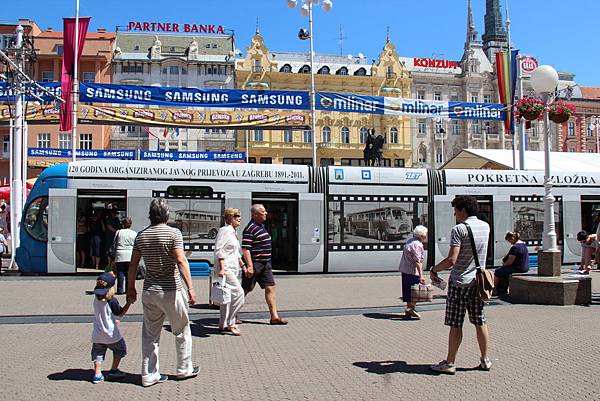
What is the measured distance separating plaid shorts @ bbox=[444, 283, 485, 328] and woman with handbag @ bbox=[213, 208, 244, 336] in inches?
132

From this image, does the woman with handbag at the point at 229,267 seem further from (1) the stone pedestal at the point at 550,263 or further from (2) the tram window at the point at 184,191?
(2) the tram window at the point at 184,191

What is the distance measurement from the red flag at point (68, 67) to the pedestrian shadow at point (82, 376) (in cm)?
1509

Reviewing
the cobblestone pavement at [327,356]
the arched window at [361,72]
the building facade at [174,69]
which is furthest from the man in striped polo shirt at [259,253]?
the arched window at [361,72]

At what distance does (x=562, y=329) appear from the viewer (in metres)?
8.86

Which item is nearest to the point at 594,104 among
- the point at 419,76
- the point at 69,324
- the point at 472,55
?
the point at 472,55

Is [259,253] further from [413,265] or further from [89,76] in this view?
[89,76]

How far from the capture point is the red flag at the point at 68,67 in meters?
20.1

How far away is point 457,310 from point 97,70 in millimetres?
58757

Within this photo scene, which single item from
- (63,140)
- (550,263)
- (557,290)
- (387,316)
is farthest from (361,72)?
(387,316)

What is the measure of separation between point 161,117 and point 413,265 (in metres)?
14.2

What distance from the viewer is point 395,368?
21.9 feet

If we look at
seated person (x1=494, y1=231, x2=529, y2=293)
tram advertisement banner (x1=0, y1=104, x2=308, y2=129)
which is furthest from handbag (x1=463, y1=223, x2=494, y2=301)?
tram advertisement banner (x1=0, y1=104, x2=308, y2=129)

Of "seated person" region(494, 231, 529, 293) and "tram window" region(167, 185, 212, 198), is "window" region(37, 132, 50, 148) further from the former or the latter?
"seated person" region(494, 231, 529, 293)

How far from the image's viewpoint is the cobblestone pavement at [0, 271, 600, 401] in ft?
18.9
